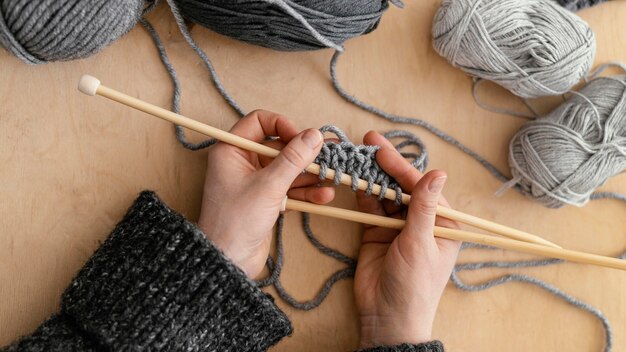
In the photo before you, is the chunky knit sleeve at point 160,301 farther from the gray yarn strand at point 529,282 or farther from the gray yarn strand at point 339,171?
the gray yarn strand at point 529,282

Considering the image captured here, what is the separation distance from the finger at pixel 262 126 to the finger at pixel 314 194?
81 millimetres

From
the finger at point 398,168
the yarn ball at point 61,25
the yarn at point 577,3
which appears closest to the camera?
the yarn ball at point 61,25

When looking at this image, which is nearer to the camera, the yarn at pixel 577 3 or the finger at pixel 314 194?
the finger at pixel 314 194

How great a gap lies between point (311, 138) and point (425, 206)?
186 millimetres

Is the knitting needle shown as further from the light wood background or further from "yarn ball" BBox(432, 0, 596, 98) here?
"yarn ball" BBox(432, 0, 596, 98)

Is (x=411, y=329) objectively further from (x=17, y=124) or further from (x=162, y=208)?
(x=17, y=124)

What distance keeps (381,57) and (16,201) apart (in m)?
0.61

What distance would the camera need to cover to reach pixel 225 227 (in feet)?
2.64

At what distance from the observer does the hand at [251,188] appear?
79 centimetres

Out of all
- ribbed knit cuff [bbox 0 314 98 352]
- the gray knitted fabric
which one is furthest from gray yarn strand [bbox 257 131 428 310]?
ribbed knit cuff [bbox 0 314 98 352]

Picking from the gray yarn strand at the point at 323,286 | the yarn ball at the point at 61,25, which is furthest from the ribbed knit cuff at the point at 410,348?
the yarn ball at the point at 61,25

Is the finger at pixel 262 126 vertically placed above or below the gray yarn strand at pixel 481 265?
above

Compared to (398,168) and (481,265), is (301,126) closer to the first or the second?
(398,168)

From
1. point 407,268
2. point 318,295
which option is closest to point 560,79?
point 407,268
